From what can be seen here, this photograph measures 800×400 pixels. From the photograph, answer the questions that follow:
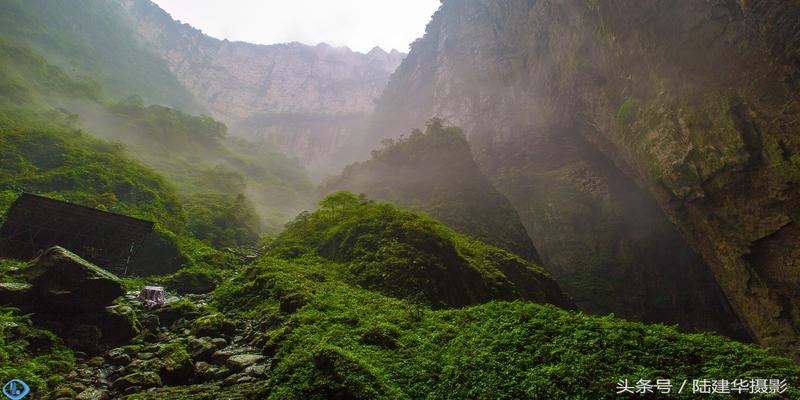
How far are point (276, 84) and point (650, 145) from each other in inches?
4301

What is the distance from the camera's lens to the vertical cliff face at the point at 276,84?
331 feet

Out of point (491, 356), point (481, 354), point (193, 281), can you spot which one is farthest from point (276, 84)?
point (491, 356)

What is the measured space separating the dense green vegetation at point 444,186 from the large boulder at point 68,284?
72.8ft

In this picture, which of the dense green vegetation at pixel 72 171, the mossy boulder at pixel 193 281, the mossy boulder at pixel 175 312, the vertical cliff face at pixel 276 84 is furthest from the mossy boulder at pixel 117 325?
Answer: the vertical cliff face at pixel 276 84

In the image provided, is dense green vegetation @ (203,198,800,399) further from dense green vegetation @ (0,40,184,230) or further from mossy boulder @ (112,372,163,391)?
dense green vegetation @ (0,40,184,230)

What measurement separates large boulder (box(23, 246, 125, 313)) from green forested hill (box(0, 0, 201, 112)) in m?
64.8

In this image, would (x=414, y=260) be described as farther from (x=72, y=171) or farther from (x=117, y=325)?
(x=72, y=171)

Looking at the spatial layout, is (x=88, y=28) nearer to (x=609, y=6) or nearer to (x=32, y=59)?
(x=32, y=59)

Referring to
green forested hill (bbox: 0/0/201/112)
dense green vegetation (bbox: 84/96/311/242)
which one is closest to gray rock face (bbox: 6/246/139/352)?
dense green vegetation (bbox: 84/96/311/242)

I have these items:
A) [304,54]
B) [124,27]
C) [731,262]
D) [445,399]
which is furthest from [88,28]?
[731,262]

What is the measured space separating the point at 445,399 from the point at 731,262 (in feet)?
82.5

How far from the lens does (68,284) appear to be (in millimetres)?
9352

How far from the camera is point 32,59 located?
142 feet

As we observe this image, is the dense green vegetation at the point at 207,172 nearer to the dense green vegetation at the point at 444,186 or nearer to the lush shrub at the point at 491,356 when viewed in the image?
the dense green vegetation at the point at 444,186
